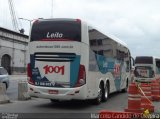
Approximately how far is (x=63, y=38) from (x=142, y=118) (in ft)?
16.6

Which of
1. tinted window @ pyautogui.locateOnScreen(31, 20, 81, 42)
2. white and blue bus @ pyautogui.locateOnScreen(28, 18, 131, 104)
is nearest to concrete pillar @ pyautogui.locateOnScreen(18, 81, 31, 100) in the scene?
white and blue bus @ pyautogui.locateOnScreen(28, 18, 131, 104)

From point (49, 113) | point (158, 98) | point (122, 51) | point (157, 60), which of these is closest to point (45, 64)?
point (49, 113)

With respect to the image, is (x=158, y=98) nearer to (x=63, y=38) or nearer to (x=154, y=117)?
(x=63, y=38)

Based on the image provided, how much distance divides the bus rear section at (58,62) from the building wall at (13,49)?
4012cm

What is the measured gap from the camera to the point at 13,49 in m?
59.7

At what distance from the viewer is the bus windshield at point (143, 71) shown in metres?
38.3

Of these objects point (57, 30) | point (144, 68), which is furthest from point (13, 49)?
point (57, 30)

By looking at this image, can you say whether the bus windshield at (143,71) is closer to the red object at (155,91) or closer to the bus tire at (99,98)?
the red object at (155,91)

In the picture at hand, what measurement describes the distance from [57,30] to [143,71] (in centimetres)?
2454

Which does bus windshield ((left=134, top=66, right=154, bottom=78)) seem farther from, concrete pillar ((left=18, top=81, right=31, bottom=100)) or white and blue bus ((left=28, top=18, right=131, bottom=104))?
white and blue bus ((left=28, top=18, right=131, bottom=104))

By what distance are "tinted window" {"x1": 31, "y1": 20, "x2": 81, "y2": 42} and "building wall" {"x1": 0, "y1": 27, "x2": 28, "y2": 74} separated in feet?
131

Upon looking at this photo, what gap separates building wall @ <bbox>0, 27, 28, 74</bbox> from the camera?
56.2 meters

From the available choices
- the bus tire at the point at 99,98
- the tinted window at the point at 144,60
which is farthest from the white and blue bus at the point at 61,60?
the tinted window at the point at 144,60

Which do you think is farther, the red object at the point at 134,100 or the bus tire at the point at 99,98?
the bus tire at the point at 99,98
